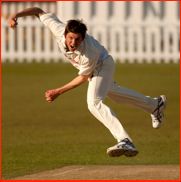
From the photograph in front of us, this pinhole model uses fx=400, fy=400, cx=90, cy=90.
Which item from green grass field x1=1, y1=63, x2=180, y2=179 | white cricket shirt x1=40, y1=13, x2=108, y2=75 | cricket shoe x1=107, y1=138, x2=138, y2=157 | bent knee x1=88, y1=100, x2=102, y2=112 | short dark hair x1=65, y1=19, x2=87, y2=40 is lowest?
green grass field x1=1, y1=63, x2=180, y2=179

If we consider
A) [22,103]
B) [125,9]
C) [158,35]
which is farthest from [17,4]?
[22,103]

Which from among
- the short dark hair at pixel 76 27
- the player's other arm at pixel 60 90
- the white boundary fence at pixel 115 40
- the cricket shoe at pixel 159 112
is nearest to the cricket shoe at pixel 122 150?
the player's other arm at pixel 60 90

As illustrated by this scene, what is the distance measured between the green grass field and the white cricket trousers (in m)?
1.22

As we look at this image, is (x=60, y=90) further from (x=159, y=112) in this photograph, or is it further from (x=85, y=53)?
(x=159, y=112)

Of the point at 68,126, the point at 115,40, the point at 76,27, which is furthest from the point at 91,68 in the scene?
the point at 115,40

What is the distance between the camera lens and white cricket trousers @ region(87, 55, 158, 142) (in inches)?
223

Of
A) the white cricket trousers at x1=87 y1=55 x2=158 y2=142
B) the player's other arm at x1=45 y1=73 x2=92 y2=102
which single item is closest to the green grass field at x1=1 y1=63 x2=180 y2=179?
the white cricket trousers at x1=87 y1=55 x2=158 y2=142

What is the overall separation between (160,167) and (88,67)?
2.11 m

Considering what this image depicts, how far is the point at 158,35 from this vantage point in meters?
18.6

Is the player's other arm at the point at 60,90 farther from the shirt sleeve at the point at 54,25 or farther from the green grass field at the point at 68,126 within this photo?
the green grass field at the point at 68,126

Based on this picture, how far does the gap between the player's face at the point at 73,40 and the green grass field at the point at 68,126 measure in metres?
2.17

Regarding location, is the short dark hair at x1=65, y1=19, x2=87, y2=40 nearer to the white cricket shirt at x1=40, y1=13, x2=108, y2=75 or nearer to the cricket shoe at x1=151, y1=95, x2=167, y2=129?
the white cricket shirt at x1=40, y1=13, x2=108, y2=75

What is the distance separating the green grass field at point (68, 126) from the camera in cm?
703

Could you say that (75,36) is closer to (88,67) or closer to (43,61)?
(88,67)
